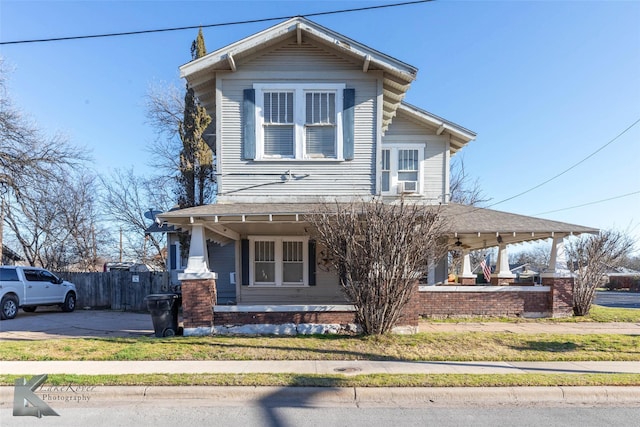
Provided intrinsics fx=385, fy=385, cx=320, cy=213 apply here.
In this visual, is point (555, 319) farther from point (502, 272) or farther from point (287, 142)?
point (287, 142)

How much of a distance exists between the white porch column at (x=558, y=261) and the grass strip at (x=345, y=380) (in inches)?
228

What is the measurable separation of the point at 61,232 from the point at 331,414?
2658cm

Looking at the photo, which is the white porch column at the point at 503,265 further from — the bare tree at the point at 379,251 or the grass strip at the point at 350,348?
the bare tree at the point at 379,251

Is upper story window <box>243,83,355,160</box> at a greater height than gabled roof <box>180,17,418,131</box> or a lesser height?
lesser

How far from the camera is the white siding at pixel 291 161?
10109 mm

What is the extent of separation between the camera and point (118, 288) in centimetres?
1639

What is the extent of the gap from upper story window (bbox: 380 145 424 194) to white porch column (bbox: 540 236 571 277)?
4.32 m

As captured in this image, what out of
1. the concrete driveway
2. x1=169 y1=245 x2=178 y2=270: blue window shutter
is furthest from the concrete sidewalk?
x1=169 y1=245 x2=178 y2=270: blue window shutter

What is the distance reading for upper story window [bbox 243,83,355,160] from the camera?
10.1 meters

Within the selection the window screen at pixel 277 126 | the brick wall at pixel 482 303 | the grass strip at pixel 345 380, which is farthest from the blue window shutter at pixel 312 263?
the grass strip at pixel 345 380

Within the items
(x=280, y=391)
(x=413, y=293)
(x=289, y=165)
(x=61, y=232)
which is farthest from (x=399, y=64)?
(x=61, y=232)

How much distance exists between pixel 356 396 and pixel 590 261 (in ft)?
33.4

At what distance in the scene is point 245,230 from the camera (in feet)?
37.6

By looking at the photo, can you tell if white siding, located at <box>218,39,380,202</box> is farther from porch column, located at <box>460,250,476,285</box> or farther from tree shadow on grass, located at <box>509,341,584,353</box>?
porch column, located at <box>460,250,476,285</box>
